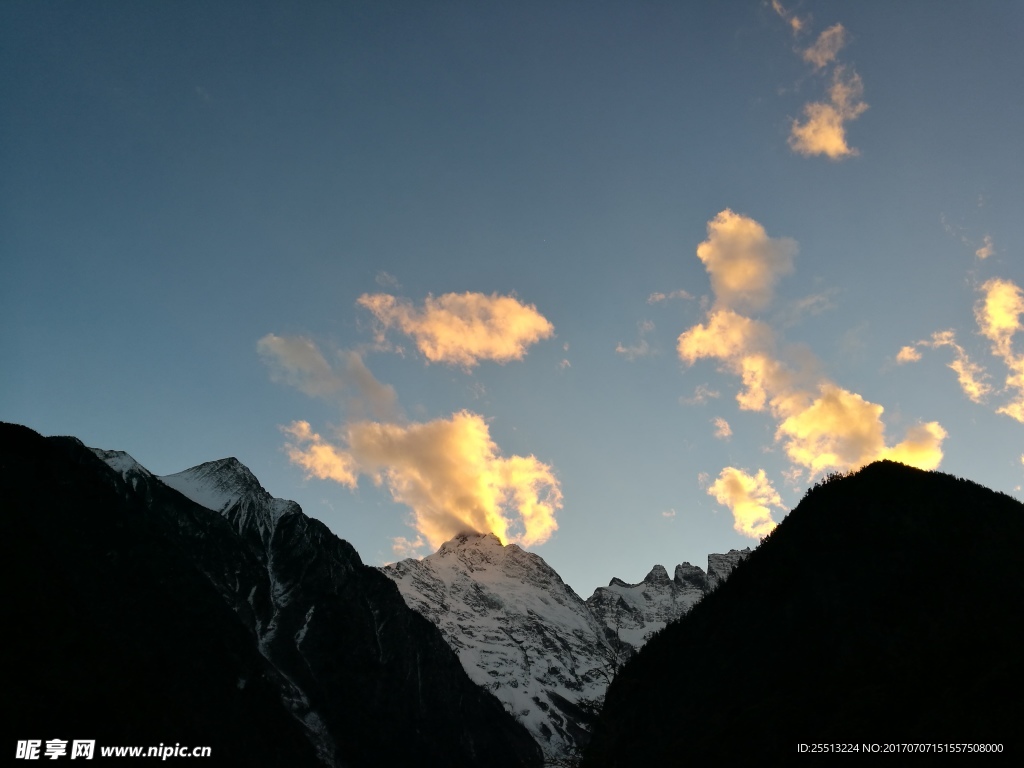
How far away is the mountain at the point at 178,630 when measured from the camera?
91312mm

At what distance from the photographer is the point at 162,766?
98.8 meters

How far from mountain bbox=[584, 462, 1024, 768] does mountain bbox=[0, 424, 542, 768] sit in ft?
217

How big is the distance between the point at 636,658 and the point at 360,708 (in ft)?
371

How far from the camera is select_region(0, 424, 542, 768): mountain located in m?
91.3

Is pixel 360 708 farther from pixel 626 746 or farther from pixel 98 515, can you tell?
pixel 626 746

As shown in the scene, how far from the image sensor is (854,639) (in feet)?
172

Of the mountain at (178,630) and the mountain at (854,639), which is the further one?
the mountain at (178,630)

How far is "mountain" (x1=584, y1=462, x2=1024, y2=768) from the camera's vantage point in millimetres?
42875

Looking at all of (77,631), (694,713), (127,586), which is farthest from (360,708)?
(694,713)

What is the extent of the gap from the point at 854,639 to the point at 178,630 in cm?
11953

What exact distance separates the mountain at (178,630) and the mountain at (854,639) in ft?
217

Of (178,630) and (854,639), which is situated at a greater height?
(178,630)

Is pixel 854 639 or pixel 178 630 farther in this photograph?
pixel 178 630

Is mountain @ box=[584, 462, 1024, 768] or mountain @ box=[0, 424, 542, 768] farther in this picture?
mountain @ box=[0, 424, 542, 768]
